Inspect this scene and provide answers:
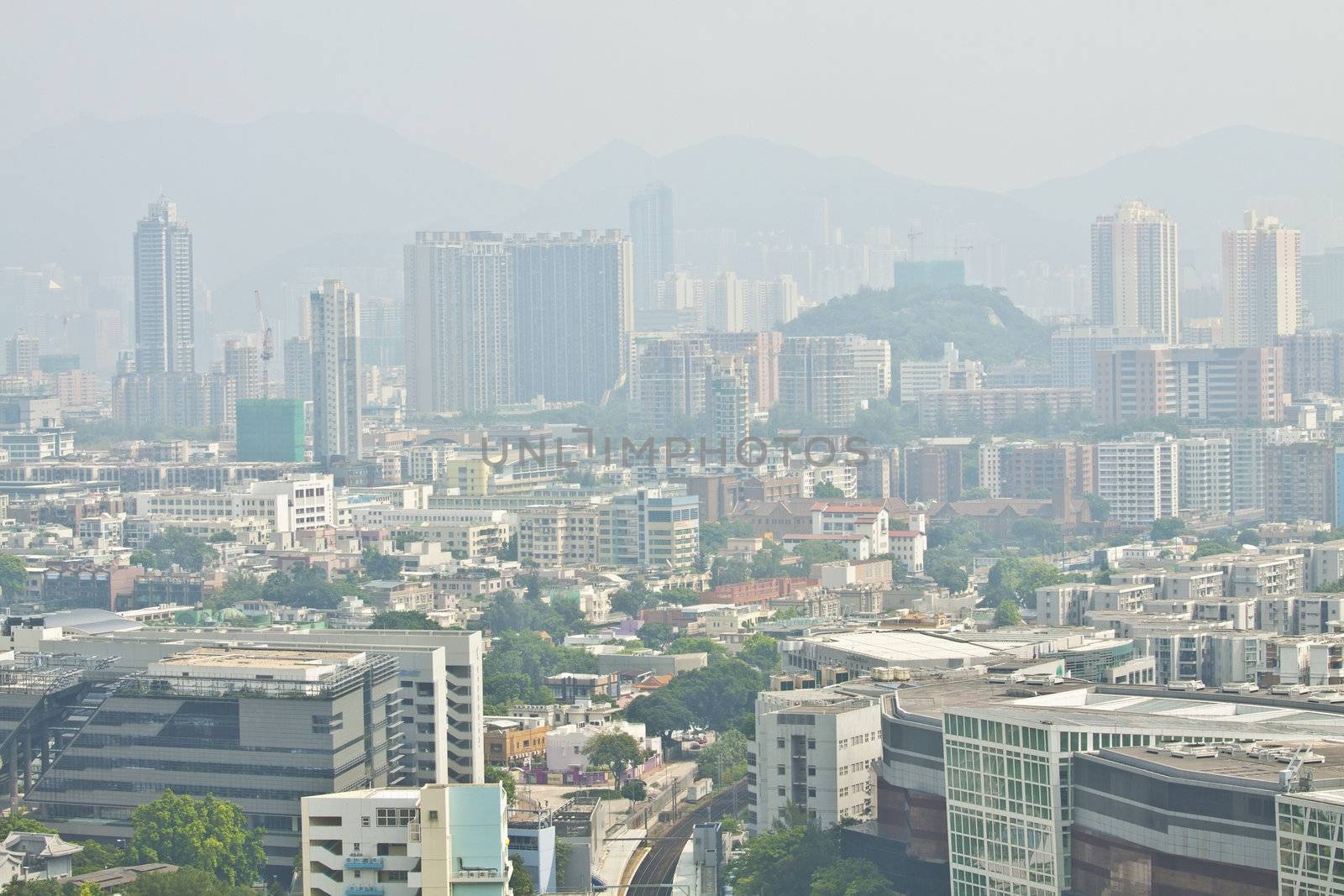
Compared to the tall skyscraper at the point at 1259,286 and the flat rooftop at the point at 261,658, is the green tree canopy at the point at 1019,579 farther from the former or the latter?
the tall skyscraper at the point at 1259,286

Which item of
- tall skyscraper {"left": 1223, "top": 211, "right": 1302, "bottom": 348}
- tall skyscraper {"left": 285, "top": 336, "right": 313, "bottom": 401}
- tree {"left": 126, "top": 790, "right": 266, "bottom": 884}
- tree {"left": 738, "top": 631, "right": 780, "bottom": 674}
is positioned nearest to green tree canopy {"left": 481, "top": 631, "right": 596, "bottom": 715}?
tree {"left": 738, "top": 631, "right": 780, "bottom": 674}

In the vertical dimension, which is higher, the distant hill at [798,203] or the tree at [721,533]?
the distant hill at [798,203]

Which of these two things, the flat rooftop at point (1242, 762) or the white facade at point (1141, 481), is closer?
the flat rooftop at point (1242, 762)

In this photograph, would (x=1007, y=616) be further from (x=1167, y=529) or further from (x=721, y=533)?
(x=721, y=533)

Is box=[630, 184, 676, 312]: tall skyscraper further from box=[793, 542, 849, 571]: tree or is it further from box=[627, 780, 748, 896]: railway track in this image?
box=[627, 780, 748, 896]: railway track

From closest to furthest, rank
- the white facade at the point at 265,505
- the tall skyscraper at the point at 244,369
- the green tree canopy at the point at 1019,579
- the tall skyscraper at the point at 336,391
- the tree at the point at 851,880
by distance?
the tree at the point at 851,880
the green tree canopy at the point at 1019,579
the white facade at the point at 265,505
the tall skyscraper at the point at 336,391
the tall skyscraper at the point at 244,369

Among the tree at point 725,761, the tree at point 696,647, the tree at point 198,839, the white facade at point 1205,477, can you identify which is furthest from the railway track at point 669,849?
the white facade at point 1205,477

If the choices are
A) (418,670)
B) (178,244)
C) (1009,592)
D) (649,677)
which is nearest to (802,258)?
(178,244)
